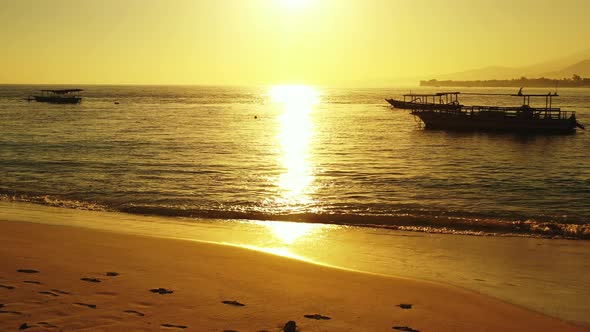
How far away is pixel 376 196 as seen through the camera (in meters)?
22.3

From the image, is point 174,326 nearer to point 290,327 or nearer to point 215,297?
point 215,297

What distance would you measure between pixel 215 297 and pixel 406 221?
10.3 m

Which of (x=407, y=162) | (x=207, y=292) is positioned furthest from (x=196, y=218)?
(x=407, y=162)

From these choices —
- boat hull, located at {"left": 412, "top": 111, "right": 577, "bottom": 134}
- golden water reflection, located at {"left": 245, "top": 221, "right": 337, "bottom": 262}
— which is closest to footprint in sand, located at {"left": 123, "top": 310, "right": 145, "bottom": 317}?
golden water reflection, located at {"left": 245, "top": 221, "right": 337, "bottom": 262}

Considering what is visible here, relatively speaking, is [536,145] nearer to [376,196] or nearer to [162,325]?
[376,196]

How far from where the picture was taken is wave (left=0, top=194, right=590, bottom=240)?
1617cm

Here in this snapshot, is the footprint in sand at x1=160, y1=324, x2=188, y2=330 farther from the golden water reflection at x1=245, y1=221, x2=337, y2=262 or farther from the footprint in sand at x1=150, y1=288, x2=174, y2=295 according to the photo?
the golden water reflection at x1=245, y1=221, x2=337, y2=262

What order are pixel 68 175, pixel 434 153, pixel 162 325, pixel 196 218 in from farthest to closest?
pixel 434 153 < pixel 68 175 < pixel 196 218 < pixel 162 325

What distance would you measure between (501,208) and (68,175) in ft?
66.4

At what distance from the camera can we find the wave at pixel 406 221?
16.2 metres

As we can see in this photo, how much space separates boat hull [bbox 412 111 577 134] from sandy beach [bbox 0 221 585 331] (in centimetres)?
5153

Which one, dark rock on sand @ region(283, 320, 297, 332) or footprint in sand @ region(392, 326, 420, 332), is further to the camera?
footprint in sand @ region(392, 326, 420, 332)

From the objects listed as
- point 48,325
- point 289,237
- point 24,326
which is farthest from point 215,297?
point 289,237

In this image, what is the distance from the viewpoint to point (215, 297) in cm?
850
